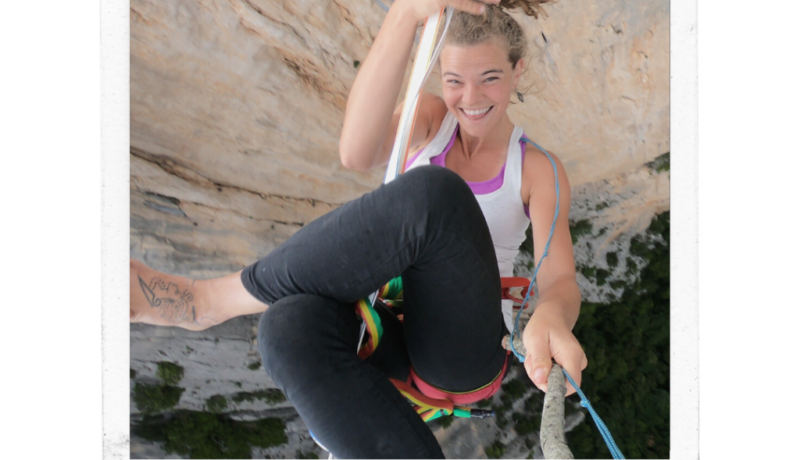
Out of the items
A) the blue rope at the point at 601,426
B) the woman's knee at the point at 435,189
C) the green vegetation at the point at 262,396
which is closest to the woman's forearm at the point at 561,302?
the blue rope at the point at 601,426

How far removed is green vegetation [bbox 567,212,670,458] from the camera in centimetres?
105

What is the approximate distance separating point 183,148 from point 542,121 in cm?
82

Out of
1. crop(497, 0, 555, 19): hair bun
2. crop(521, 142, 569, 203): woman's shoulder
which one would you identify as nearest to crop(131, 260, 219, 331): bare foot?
crop(521, 142, 569, 203): woman's shoulder

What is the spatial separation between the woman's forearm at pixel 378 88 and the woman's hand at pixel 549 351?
1.27ft

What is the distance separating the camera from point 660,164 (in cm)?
106

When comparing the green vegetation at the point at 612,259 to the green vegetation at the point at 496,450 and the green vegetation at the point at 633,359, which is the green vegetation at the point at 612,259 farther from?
the green vegetation at the point at 496,450

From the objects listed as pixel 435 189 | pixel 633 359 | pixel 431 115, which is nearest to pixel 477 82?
pixel 431 115

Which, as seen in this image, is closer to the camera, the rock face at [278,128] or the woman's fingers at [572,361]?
the woman's fingers at [572,361]

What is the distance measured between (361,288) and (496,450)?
0.80 meters

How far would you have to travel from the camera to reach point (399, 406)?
0.63 meters

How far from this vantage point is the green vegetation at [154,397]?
98cm

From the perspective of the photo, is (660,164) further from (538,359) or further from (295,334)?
(295,334)

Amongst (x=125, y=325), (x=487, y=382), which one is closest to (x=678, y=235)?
(x=487, y=382)

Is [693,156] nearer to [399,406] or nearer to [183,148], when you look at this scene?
[399,406]
